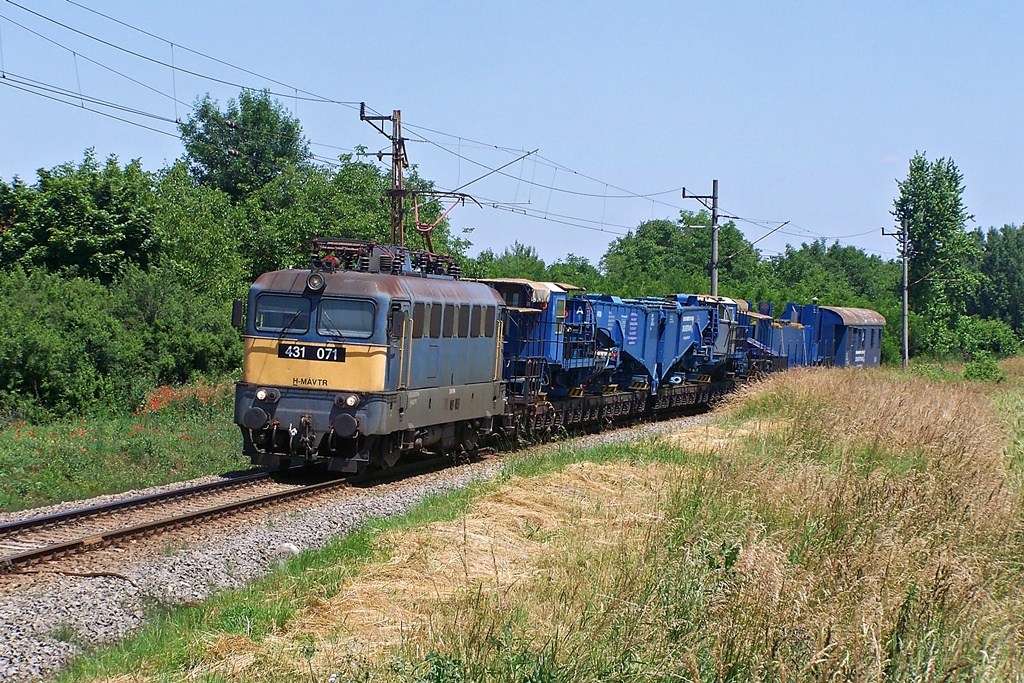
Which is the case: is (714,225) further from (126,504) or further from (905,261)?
(126,504)

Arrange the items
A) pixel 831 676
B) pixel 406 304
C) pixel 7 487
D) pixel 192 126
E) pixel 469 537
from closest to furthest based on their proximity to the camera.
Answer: pixel 831 676 < pixel 469 537 < pixel 7 487 < pixel 406 304 < pixel 192 126

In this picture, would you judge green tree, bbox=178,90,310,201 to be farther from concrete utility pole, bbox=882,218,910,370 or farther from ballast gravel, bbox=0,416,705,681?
ballast gravel, bbox=0,416,705,681

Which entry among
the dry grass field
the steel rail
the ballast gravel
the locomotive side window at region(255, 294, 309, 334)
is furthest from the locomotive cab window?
the dry grass field

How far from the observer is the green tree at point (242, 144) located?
2707 inches

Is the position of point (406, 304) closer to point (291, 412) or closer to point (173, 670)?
point (291, 412)

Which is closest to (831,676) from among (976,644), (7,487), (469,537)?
(976,644)

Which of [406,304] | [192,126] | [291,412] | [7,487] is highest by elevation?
[192,126]

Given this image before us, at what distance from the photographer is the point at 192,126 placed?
7200cm

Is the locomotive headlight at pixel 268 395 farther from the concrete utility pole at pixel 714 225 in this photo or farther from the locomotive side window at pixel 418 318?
the concrete utility pole at pixel 714 225

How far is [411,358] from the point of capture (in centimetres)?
1482

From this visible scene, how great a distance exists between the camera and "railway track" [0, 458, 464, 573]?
10.3m

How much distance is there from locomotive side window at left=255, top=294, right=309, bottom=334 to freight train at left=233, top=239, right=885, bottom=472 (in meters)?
0.02

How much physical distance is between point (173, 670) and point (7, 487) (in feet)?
28.1

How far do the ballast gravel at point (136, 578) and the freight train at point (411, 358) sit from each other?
4.77 ft
